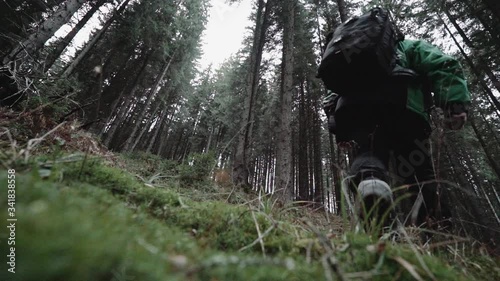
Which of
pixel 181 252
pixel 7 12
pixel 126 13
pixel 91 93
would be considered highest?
pixel 126 13

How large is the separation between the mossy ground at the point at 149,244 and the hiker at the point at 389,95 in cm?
86

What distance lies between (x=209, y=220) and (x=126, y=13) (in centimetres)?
1755

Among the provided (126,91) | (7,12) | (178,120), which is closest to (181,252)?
(7,12)

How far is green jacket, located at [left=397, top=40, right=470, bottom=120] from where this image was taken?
217 cm

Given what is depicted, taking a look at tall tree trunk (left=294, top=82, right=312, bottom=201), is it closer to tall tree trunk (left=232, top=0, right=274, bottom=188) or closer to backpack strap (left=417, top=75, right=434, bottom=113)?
tall tree trunk (left=232, top=0, right=274, bottom=188)

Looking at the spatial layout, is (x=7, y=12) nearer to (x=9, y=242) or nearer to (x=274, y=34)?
(x=9, y=242)

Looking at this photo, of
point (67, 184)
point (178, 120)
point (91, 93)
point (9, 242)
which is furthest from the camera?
point (178, 120)

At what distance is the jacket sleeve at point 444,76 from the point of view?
2158mm

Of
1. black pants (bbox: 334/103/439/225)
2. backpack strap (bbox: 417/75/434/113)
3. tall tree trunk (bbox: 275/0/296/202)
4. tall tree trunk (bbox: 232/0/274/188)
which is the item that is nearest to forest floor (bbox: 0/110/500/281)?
black pants (bbox: 334/103/439/225)

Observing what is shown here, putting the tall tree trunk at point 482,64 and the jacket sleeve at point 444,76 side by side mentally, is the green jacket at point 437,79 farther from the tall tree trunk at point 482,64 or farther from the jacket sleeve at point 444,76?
the tall tree trunk at point 482,64

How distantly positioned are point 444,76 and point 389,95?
53cm

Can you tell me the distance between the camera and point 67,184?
1.03 m

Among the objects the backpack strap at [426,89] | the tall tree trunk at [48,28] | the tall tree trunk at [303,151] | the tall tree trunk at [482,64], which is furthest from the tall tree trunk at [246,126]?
the tall tree trunk at [482,64]

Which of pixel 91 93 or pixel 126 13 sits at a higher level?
pixel 126 13
